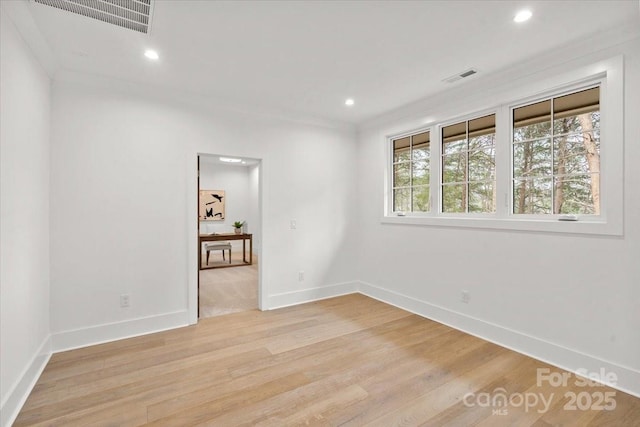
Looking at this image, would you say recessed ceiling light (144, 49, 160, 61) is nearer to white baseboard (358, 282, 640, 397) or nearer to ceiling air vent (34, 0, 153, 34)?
ceiling air vent (34, 0, 153, 34)

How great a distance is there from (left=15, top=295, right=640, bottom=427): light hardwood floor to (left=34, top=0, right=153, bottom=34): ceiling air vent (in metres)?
2.62

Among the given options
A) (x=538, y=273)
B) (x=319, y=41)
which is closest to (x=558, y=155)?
(x=538, y=273)

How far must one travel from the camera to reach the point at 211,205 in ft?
27.3

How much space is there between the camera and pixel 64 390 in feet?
7.12

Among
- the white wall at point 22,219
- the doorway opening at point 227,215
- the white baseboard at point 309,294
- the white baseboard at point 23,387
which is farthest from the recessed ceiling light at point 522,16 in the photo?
the doorway opening at point 227,215

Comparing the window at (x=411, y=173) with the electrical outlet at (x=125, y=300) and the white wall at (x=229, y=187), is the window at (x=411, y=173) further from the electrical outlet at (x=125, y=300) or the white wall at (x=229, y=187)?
the white wall at (x=229, y=187)

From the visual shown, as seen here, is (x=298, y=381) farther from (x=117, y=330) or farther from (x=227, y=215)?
(x=227, y=215)

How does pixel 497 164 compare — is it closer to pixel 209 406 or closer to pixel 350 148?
pixel 350 148

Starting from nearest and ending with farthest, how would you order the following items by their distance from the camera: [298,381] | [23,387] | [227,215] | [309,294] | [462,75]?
[23,387] < [298,381] < [462,75] < [309,294] < [227,215]

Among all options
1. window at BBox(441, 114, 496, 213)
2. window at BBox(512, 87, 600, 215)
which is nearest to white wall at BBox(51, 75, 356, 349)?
window at BBox(441, 114, 496, 213)

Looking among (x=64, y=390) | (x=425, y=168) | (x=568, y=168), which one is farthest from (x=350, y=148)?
(x=64, y=390)

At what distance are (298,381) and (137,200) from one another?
7.86ft

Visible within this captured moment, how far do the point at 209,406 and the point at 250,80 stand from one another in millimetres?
2825

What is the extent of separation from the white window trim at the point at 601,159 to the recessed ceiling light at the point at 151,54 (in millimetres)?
2945
